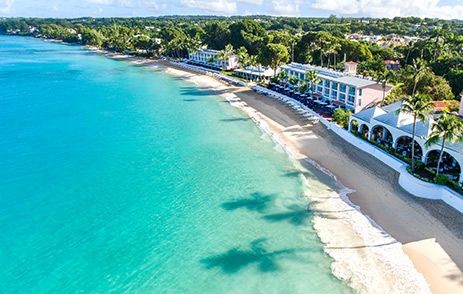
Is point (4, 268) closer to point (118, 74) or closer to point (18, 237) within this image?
point (18, 237)

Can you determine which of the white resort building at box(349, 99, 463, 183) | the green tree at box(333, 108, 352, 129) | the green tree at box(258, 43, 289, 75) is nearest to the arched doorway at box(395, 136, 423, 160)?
the white resort building at box(349, 99, 463, 183)

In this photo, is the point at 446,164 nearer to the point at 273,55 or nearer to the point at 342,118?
the point at 342,118

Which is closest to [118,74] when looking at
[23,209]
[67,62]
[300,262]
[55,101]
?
[55,101]

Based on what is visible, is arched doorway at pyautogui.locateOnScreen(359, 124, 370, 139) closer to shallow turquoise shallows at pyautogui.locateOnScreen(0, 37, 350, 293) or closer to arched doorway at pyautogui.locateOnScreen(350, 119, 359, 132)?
arched doorway at pyautogui.locateOnScreen(350, 119, 359, 132)

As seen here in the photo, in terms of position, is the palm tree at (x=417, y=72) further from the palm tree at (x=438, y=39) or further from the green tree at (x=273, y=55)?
the green tree at (x=273, y=55)

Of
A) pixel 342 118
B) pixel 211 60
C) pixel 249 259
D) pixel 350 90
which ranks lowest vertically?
pixel 249 259

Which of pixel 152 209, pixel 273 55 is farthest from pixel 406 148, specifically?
pixel 273 55

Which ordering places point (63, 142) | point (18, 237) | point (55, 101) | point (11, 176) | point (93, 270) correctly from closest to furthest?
point (93, 270), point (18, 237), point (11, 176), point (63, 142), point (55, 101)
